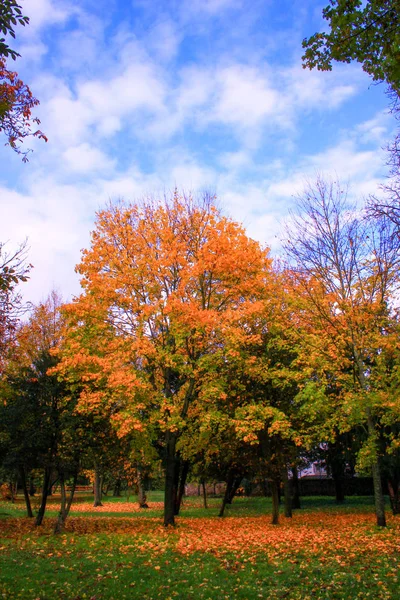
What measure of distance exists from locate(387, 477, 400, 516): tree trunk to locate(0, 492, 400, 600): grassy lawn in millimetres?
6117

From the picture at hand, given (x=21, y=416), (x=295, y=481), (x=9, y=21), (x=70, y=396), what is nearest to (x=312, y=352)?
(x=70, y=396)

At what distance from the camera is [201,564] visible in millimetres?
8906

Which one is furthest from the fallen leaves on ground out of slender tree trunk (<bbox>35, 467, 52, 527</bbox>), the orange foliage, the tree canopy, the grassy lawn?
the tree canopy

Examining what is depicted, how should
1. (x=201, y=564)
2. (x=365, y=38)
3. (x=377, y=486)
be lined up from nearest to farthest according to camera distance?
1. (x=365, y=38)
2. (x=201, y=564)
3. (x=377, y=486)

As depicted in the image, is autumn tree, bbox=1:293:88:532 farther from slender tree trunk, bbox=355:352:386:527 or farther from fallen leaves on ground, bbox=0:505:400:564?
slender tree trunk, bbox=355:352:386:527

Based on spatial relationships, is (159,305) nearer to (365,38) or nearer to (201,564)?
(201,564)

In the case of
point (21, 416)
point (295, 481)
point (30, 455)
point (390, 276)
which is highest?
point (390, 276)

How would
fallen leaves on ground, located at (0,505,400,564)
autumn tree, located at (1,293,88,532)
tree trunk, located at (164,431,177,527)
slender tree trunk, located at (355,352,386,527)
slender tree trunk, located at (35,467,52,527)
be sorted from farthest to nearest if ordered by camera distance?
tree trunk, located at (164,431,177,527)
slender tree trunk, located at (35,467,52,527)
autumn tree, located at (1,293,88,532)
slender tree trunk, located at (355,352,386,527)
fallen leaves on ground, located at (0,505,400,564)

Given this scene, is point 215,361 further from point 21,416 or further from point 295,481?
point 295,481

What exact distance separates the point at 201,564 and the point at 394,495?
574 inches

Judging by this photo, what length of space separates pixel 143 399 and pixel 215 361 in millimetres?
2684

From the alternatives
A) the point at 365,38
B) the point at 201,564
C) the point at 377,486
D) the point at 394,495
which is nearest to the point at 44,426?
the point at 201,564

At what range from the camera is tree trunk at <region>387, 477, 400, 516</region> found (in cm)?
1948

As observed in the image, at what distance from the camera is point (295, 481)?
2619 cm
